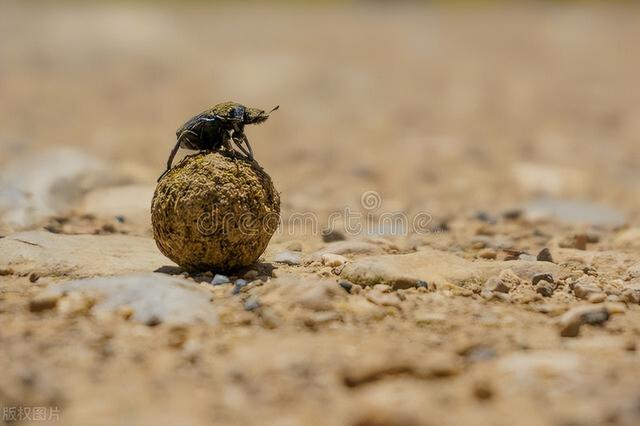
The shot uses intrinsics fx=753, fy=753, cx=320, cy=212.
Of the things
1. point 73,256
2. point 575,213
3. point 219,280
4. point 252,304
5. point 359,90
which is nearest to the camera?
point 252,304

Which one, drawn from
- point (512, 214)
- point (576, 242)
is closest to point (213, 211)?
point (576, 242)

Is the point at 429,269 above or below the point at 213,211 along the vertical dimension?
below

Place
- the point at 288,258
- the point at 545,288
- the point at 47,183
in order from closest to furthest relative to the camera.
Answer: the point at 545,288 < the point at 288,258 < the point at 47,183

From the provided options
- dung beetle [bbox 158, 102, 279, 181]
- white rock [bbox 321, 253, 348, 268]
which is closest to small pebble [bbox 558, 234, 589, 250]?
white rock [bbox 321, 253, 348, 268]

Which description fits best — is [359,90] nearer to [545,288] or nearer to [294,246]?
[294,246]

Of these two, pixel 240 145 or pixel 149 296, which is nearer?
pixel 149 296

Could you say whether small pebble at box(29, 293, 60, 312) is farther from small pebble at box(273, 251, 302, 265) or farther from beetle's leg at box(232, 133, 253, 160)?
small pebble at box(273, 251, 302, 265)

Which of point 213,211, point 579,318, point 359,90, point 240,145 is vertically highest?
point 359,90
